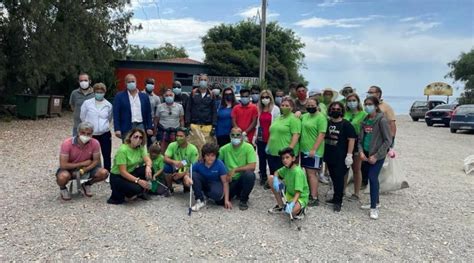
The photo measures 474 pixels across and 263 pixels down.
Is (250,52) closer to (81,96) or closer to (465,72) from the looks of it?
(465,72)

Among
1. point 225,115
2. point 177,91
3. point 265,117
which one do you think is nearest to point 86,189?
point 225,115

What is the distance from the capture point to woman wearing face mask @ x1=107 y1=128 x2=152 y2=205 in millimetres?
5887

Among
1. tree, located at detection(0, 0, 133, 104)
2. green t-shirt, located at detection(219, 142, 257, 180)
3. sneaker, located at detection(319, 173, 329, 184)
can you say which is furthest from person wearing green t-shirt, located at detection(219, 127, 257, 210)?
tree, located at detection(0, 0, 133, 104)

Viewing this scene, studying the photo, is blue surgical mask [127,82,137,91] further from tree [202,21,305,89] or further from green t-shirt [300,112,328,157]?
tree [202,21,305,89]

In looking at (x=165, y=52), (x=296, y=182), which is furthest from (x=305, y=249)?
(x=165, y=52)

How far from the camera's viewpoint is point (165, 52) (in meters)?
68.9

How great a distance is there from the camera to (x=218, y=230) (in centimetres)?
514

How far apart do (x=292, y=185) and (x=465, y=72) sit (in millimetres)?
43851

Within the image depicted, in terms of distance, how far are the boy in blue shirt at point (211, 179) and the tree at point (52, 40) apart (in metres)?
13.2

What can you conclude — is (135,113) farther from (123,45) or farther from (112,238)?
(123,45)

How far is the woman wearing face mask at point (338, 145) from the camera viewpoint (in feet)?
19.6

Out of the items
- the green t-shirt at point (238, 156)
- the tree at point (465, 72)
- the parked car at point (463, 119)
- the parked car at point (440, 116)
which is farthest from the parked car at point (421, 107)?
the green t-shirt at point (238, 156)

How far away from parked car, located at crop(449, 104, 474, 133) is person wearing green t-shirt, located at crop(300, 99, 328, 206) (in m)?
16.5

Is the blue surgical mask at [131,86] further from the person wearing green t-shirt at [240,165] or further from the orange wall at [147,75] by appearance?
the orange wall at [147,75]
